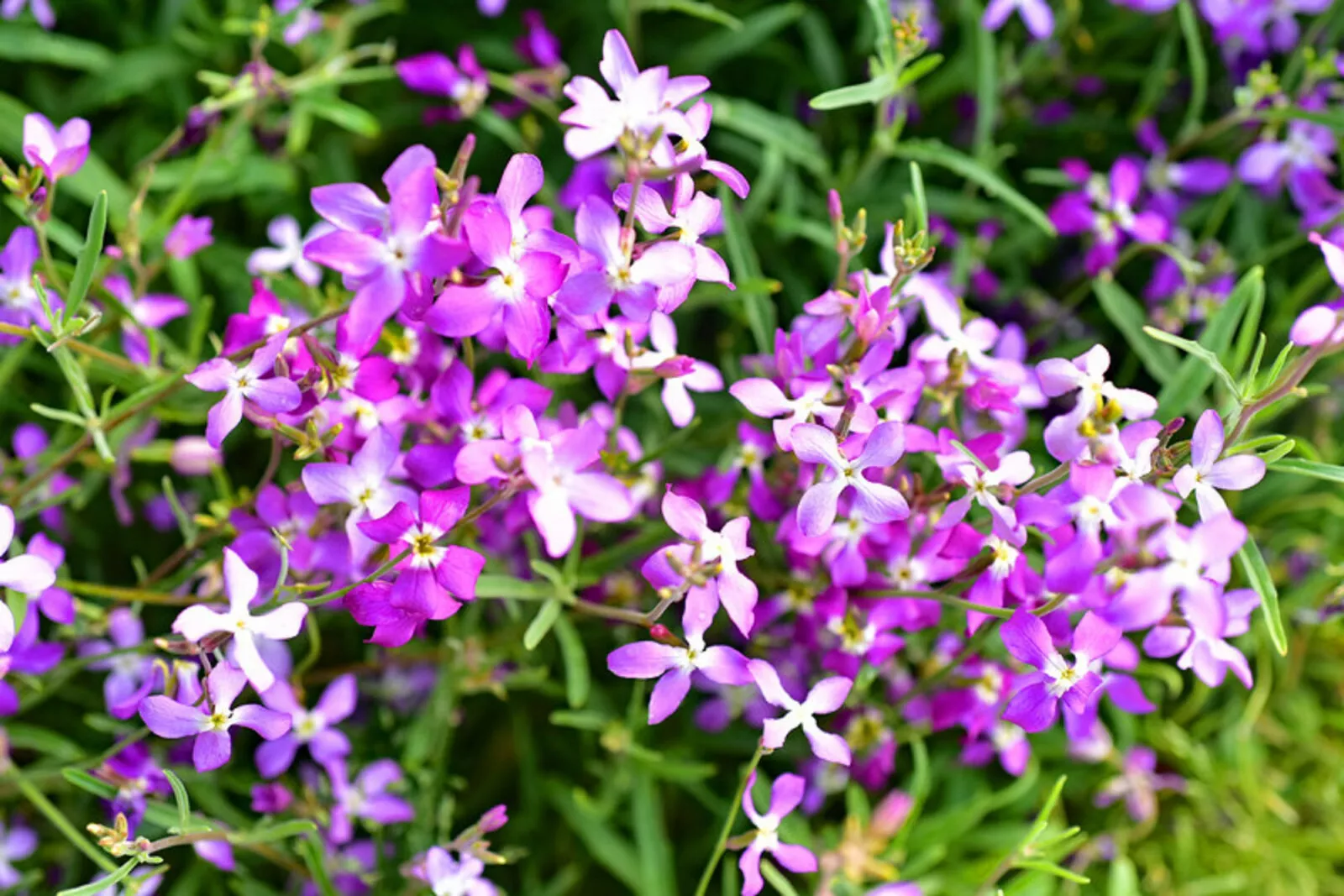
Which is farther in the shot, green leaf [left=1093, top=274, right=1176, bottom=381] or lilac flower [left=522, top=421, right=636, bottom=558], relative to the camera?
green leaf [left=1093, top=274, right=1176, bottom=381]

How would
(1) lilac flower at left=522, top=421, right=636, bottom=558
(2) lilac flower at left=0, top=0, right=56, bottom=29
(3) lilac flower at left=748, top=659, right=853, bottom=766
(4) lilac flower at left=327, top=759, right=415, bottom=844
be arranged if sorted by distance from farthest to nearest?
(2) lilac flower at left=0, top=0, right=56, bottom=29, (4) lilac flower at left=327, top=759, right=415, bottom=844, (3) lilac flower at left=748, top=659, right=853, bottom=766, (1) lilac flower at left=522, top=421, right=636, bottom=558

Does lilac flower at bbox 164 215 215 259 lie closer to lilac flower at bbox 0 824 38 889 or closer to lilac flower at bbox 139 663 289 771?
lilac flower at bbox 139 663 289 771

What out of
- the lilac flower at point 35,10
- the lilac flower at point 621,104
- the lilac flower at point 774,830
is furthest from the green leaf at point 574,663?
the lilac flower at point 35,10

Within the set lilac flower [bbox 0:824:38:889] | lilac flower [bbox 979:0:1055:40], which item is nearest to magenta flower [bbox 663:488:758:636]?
lilac flower [bbox 979:0:1055:40]

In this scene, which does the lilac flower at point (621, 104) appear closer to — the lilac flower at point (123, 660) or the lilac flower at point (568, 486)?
the lilac flower at point (568, 486)

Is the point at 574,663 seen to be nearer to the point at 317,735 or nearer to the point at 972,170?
the point at 317,735

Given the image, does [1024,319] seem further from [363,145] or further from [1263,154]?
[363,145]
